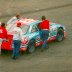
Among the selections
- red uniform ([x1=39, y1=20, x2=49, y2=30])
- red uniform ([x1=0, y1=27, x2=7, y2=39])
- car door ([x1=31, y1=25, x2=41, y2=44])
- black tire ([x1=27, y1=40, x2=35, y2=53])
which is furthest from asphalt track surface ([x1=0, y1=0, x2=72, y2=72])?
red uniform ([x1=39, y1=20, x2=49, y2=30])

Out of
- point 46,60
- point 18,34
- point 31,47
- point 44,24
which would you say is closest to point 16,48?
point 18,34

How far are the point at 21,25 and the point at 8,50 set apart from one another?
4.91ft

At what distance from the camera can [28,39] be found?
2100cm

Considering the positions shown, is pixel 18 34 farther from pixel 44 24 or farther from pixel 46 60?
pixel 44 24

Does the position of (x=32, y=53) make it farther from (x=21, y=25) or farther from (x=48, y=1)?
(x=48, y=1)

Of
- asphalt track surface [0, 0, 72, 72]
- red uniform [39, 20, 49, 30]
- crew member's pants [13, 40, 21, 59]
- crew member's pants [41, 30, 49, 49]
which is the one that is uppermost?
red uniform [39, 20, 49, 30]

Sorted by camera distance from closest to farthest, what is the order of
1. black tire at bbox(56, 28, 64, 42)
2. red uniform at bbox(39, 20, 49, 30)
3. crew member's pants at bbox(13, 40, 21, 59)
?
crew member's pants at bbox(13, 40, 21, 59)
red uniform at bbox(39, 20, 49, 30)
black tire at bbox(56, 28, 64, 42)

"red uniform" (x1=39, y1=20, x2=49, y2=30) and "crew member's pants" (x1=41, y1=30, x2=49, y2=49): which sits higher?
"red uniform" (x1=39, y1=20, x2=49, y2=30)

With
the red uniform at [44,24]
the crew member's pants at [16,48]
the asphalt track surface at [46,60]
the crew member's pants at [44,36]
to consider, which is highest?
the red uniform at [44,24]

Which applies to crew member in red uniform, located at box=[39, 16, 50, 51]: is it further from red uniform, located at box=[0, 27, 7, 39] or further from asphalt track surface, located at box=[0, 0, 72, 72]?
red uniform, located at box=[0, 27, 7, 39]

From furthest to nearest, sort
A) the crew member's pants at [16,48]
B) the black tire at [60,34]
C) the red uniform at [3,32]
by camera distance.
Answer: the black tire at [60,34], the red uniform at [3,32], the crew member's pants at [16,48]

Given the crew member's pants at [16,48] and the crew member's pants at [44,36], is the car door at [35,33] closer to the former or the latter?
the crew member's pants at [44,36]

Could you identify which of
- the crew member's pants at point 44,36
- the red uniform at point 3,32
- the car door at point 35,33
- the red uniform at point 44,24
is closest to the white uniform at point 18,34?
the red uniform at point 3,32

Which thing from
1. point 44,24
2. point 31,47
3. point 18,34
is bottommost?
point 31,47
